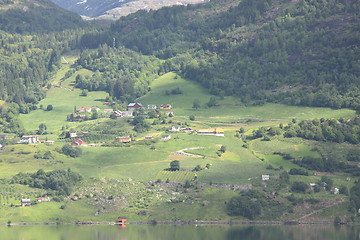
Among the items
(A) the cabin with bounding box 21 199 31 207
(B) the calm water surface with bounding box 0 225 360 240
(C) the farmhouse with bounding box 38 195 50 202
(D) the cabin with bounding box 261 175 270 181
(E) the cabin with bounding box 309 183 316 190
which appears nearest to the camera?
(B) the calm water surface with bounding box 0 225 360 240

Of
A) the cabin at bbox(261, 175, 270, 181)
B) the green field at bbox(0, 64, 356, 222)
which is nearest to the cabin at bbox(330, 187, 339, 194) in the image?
the green field at bbox(0, 64, 356, 222)

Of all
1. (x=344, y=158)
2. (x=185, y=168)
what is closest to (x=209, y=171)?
(x=185, y=168)

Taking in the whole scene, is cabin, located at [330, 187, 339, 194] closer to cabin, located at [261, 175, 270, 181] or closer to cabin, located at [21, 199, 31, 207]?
cabin, located at [261, 175, 270, 181]

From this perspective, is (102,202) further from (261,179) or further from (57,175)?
(261,179)

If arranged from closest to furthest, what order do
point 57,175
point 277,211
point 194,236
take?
point 194,236 < point 277,211 < point 57,175

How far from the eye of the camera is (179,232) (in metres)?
148

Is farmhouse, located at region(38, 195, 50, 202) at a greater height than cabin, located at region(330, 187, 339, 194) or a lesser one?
greater

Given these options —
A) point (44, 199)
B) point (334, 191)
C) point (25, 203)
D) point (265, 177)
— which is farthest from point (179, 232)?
point (334, 191)

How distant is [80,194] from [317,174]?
164 feet

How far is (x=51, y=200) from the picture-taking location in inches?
6531

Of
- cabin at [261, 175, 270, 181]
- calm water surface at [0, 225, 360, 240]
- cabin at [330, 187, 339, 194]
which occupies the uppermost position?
cabin at [261, 175, 270, 181]

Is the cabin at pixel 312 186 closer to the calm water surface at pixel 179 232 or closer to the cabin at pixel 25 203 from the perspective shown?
the calm water surface at pixel 179 232

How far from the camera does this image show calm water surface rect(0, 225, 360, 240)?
5576 inches

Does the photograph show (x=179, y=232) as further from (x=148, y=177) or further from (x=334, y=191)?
(x=334, y=191)
